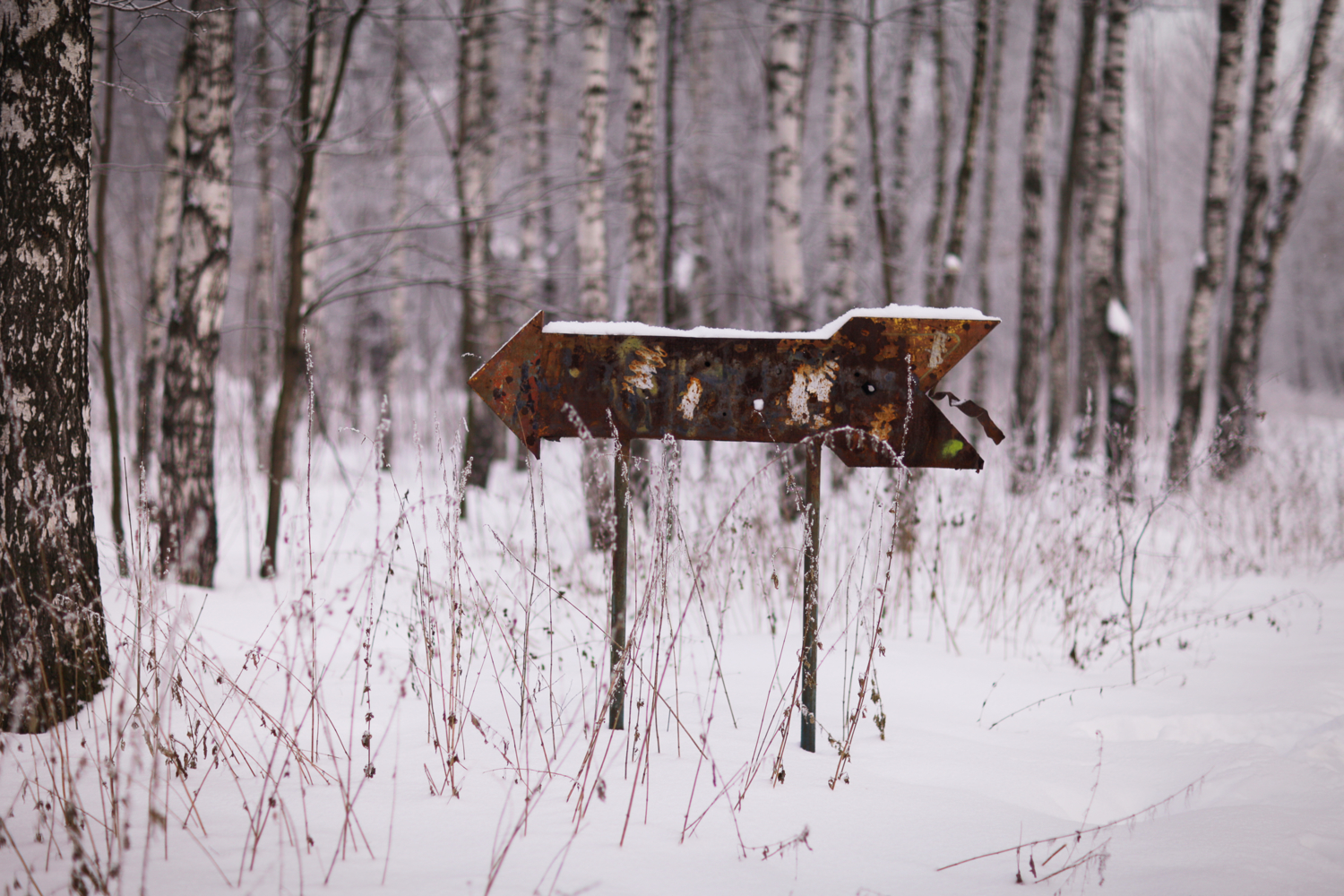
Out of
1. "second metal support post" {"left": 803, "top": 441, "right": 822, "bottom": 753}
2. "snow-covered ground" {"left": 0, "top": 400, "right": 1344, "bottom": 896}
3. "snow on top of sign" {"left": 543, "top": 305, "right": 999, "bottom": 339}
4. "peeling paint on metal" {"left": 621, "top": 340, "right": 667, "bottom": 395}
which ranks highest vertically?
"snow on top of sign" {"left": 543, "top": 305, "right": 999, "bottom": 339}

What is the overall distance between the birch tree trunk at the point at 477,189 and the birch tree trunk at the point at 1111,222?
5.93 m

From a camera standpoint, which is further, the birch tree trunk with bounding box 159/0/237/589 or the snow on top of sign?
the birch tree trunk with bounding box 159/0/237/589

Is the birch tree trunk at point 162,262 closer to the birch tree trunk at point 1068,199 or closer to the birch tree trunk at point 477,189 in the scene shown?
the birch tree trunk at point 477,189

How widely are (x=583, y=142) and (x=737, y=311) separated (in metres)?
5.53

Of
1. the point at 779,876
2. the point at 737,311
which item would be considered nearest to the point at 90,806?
the point at 779,876

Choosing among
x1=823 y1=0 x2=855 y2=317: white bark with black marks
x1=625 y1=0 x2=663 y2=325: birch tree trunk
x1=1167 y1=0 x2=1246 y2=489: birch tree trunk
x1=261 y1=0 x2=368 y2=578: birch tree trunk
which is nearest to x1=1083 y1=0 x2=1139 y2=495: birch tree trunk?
x1=1167 y1=0 x2=1246 y2=489: birch tree trunk

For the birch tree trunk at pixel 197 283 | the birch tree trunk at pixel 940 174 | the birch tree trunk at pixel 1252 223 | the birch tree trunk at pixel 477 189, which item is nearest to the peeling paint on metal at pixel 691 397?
the birch tree trunk at pixel 477 189

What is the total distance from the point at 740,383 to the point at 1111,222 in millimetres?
7405

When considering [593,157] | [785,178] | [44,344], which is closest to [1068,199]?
[785,178]

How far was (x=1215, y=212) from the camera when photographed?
773cm

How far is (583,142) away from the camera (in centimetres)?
604

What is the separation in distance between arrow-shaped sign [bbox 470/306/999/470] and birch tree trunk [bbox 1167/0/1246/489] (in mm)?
6512

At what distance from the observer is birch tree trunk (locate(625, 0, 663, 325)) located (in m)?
5.72

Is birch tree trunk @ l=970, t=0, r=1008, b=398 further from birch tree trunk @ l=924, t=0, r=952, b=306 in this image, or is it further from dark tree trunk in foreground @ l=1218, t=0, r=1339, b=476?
dark tree trunk in foreground @ l=1218, t=0, r=1339, b=476
